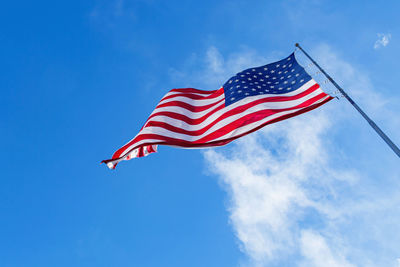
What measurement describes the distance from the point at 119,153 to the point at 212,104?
4.64 metres

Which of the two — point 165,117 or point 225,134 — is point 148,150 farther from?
point 225,134

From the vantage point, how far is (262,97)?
1314cm

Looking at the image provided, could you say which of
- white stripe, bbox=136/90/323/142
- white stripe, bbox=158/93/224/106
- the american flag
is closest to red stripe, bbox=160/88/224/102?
the american flag

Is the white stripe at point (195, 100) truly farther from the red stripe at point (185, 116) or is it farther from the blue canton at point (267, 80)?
the red stripe at point (185, 116)

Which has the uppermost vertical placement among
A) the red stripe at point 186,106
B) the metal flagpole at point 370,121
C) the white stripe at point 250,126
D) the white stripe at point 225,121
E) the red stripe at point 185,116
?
the red stripe at point 186,106

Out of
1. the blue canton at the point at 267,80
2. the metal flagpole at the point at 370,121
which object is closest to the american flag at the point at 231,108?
the blue canton at the point at 267,80

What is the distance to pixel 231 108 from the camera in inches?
521

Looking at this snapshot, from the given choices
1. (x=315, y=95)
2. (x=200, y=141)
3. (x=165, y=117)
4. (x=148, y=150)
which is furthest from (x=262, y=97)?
(x=148, y=150)

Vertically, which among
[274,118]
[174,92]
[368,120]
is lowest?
[368,120]

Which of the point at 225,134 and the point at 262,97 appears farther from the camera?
the point at 262,97

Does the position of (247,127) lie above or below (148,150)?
below

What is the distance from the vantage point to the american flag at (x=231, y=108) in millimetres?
12031

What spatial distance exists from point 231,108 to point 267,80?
272 cm

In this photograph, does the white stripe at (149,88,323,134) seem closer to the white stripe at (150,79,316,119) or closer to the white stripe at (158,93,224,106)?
the white stripe at (150,79,316,119)
